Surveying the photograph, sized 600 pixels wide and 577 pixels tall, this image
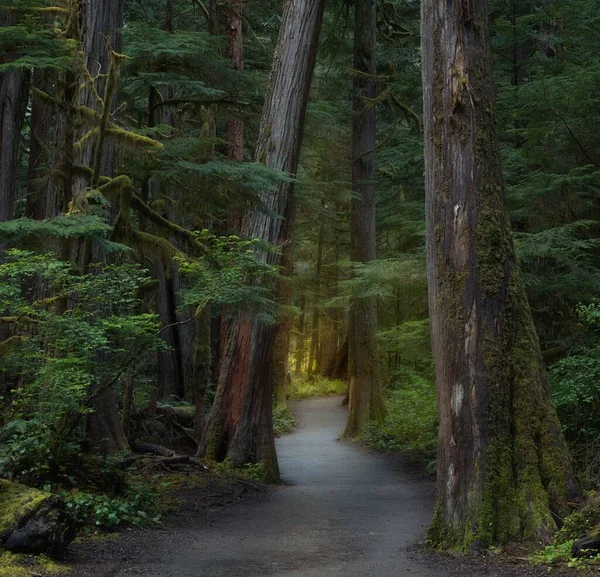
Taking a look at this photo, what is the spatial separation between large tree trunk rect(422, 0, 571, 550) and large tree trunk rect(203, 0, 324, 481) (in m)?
5.22

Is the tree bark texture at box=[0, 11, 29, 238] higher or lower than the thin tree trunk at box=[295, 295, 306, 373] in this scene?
higher

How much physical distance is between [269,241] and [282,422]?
439 inches

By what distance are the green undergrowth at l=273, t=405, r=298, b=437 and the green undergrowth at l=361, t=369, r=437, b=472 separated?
136 inches

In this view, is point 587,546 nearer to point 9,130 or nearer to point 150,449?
point 150,449

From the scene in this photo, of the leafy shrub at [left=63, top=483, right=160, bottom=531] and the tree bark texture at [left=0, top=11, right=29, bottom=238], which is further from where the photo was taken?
the tree bark texture at [left=0, top=11, right=29, bottom=238]

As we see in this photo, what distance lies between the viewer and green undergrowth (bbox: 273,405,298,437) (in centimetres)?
2245

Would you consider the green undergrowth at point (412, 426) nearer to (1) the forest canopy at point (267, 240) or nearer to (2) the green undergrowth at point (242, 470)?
(1) the forest canopy at point (267, 240)

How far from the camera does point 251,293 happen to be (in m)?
8.96

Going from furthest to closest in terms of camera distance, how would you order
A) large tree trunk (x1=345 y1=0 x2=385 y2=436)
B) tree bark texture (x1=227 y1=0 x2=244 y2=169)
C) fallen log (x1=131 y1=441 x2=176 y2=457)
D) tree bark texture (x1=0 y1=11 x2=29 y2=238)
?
large tree trunk (x1=345 y1=0 x2=385 y2=436), tree bark texture (x1=227 y1=0 x2=244 y2=169), tree bark texture (x1=0 y1=11 x2=29 y2=238), fallen log (x1=131 y1=441 x2=176 y2=457)

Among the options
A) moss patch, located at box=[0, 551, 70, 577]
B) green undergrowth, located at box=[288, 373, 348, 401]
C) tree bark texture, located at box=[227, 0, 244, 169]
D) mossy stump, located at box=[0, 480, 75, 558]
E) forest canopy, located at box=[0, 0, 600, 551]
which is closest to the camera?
moss patch, located at box=[0, 551, 70, 577]

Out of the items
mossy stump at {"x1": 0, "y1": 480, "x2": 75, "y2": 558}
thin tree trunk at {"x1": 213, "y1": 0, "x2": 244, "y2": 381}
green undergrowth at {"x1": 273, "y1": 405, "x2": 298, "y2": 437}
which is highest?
thin tree trunk at {"x1": 213, "y1": 0, "x2": 244, "y2": 381}

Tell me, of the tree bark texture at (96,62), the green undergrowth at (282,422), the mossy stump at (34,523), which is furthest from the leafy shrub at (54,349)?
the green undergrowth at (282,422)

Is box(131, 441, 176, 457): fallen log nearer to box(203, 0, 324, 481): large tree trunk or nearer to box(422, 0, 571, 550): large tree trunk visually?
box(203, 0, 324, 481): large tree trunk

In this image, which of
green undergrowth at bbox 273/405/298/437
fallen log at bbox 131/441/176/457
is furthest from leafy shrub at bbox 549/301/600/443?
green undergrowth at bbox 273/405/298/437
